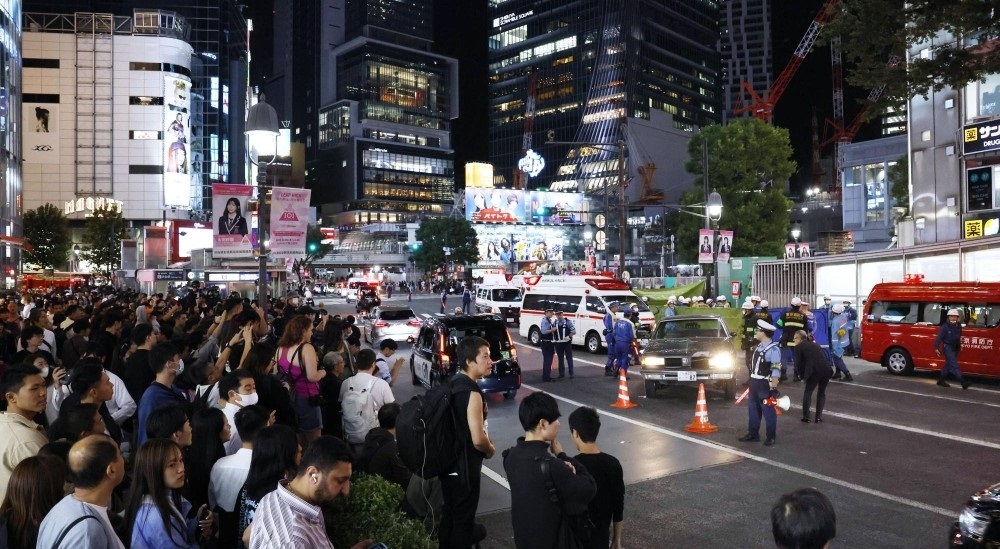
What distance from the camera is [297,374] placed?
24.0ft

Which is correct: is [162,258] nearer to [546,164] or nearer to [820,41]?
[820,41]

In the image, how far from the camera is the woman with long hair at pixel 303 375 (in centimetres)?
722

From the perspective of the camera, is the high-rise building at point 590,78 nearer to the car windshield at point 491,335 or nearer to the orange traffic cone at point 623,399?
the car windshield at point 491,335

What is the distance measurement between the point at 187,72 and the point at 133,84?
731 cm

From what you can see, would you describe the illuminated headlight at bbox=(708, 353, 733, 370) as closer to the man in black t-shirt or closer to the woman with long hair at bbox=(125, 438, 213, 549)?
the man in black t-shirt

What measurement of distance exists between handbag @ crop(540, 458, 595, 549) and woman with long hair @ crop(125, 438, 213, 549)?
1.97 meters

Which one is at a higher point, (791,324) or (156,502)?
(791,324)

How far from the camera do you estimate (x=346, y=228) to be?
440 ft

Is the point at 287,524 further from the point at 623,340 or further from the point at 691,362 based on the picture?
the point at 623,340

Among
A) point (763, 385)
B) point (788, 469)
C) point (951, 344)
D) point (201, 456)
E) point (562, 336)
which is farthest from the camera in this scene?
point (562, 336)

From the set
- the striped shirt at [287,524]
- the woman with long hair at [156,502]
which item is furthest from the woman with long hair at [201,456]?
the striped shirt at [287,524]

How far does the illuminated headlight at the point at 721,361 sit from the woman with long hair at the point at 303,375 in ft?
28.5

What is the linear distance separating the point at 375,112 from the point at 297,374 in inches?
5877

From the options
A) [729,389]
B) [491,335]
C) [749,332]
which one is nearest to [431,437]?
[491,335]
